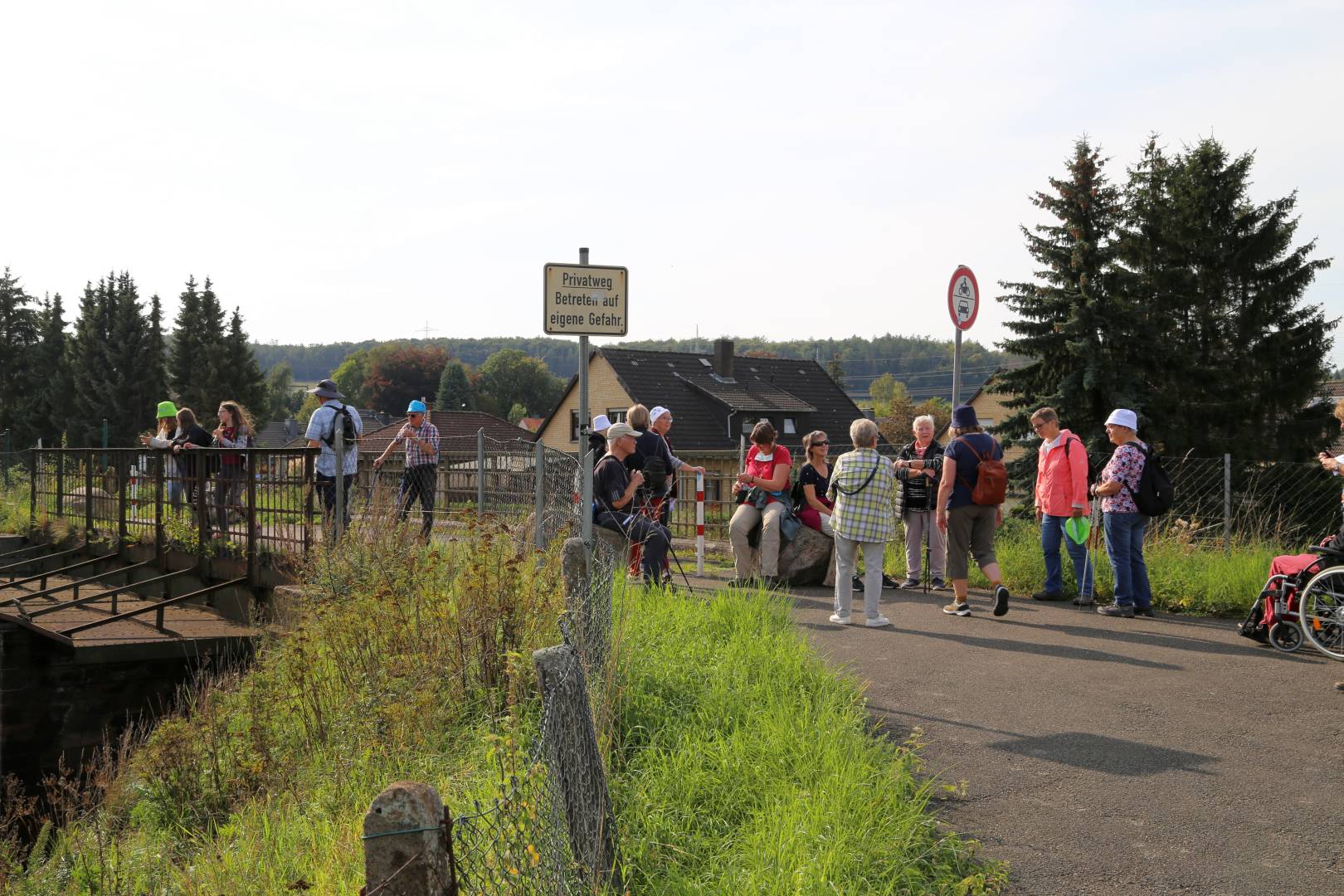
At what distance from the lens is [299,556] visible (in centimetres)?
1157

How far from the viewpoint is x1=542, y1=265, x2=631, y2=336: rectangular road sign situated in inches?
303

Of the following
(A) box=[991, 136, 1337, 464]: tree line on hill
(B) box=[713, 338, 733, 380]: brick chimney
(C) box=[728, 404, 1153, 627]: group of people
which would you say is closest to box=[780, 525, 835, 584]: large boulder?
(C) box=[728, 404, 1153, 627]: group of people

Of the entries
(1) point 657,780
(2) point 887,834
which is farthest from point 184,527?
(2) point 887,834

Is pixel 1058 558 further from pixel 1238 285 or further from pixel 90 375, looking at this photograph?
pixel 90 375

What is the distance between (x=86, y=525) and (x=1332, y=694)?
16824 millimetres

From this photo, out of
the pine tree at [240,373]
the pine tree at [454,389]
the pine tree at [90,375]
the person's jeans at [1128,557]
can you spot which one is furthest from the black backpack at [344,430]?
the pine tree at [454,389]

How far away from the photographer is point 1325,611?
7867mm

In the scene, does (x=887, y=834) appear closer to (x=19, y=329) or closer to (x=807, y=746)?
(x=807, y=746)

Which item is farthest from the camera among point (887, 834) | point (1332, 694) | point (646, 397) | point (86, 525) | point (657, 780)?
point (646, 397)

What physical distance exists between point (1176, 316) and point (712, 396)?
1290 inches

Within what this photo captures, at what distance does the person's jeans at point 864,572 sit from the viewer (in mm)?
9203

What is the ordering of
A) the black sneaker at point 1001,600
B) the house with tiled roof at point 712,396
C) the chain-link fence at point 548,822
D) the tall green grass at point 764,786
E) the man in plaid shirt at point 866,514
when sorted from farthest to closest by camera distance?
the house with tiled roof at point 712,396 < the black sneaker at point 1001,600 < the man in plaid shirt at point 866,514 < the tall green grass at point 764,786 < the chain-link fence at point 548,822

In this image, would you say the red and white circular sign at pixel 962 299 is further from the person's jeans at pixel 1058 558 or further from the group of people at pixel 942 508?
the person's jeans at pixel 1058 558

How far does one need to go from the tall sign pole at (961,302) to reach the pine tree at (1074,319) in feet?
61.4
